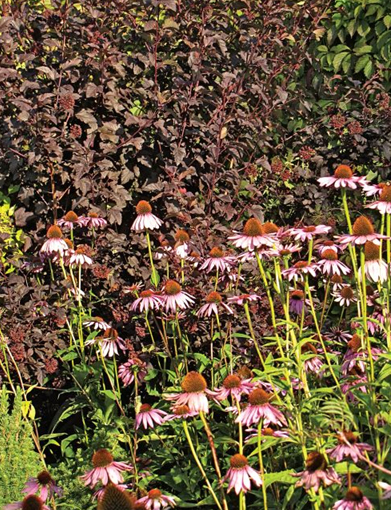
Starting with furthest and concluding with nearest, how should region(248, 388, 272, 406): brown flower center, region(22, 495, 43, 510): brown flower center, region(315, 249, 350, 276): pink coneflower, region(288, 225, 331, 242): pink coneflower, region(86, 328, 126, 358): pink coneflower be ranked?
region(86, 328, 126, 358): pink coneflower < region(315, 249, 350, 276): pink coneflower < region(288, 225, 331, 242): pink coneflower < region(248, 388, 272, 406): brown flower center < region(22, 495, 43, 510): brown flower center

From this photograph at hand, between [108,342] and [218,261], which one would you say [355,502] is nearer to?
[218,261]

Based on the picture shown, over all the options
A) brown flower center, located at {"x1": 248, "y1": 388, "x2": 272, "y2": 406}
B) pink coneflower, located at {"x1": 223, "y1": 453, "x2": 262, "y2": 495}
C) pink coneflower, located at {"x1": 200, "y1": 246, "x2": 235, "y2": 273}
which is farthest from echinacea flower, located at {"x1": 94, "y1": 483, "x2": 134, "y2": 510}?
pink coneflower, located at {"x1": 200, "y1": 246, "x2": 235, "y2": 273}

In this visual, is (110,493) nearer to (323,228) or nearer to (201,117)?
(323,228)

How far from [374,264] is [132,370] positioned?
1091mm

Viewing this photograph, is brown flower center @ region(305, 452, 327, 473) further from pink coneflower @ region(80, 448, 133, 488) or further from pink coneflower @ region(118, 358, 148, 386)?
pink coneflower @ region(118, 358, 148, 386)

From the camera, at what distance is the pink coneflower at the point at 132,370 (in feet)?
10.4

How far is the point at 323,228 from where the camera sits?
9.55 feet

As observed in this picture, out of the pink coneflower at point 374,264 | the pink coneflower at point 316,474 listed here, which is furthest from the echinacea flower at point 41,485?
the pink coneflower at point 374,264

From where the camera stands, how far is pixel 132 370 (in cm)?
320

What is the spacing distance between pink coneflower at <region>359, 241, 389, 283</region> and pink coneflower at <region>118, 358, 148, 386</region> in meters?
1.02

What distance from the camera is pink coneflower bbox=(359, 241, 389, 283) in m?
2.60

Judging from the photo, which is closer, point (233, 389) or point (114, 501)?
point (114, 501)

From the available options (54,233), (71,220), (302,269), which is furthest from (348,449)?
(71,220)

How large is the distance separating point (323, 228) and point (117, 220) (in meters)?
1.31
